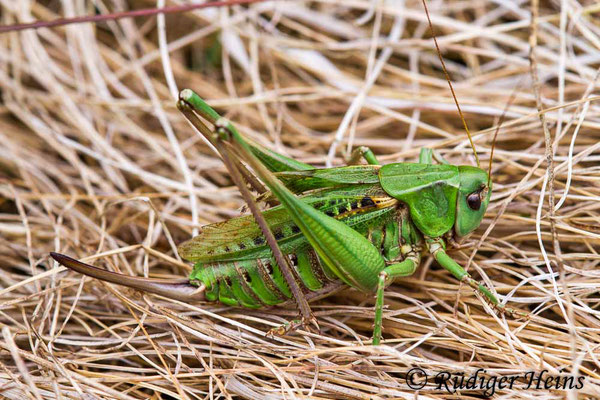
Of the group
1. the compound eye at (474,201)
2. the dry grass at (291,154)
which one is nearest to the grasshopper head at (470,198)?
the compound eye at (474,201)

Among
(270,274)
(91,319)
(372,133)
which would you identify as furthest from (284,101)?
(91,319)

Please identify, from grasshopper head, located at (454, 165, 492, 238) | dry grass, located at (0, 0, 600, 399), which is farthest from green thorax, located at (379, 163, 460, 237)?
dry grass, located at (0, 0, 600, 399)

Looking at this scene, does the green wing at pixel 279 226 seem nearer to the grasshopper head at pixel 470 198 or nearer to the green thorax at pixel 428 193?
the green thorax at pixel 428 193

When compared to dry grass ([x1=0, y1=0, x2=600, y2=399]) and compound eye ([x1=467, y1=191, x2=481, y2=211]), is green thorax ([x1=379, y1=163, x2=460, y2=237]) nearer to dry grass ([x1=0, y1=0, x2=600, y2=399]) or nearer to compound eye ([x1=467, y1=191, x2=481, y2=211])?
compound eye ([x1=467, y1=191, x2=481, y2=211])

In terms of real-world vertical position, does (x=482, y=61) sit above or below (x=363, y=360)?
above

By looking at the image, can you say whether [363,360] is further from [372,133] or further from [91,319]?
[372,133]

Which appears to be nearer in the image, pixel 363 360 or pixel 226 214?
pixel 363 360

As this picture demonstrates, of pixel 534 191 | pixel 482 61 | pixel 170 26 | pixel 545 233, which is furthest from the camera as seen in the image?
pixel 170 26
